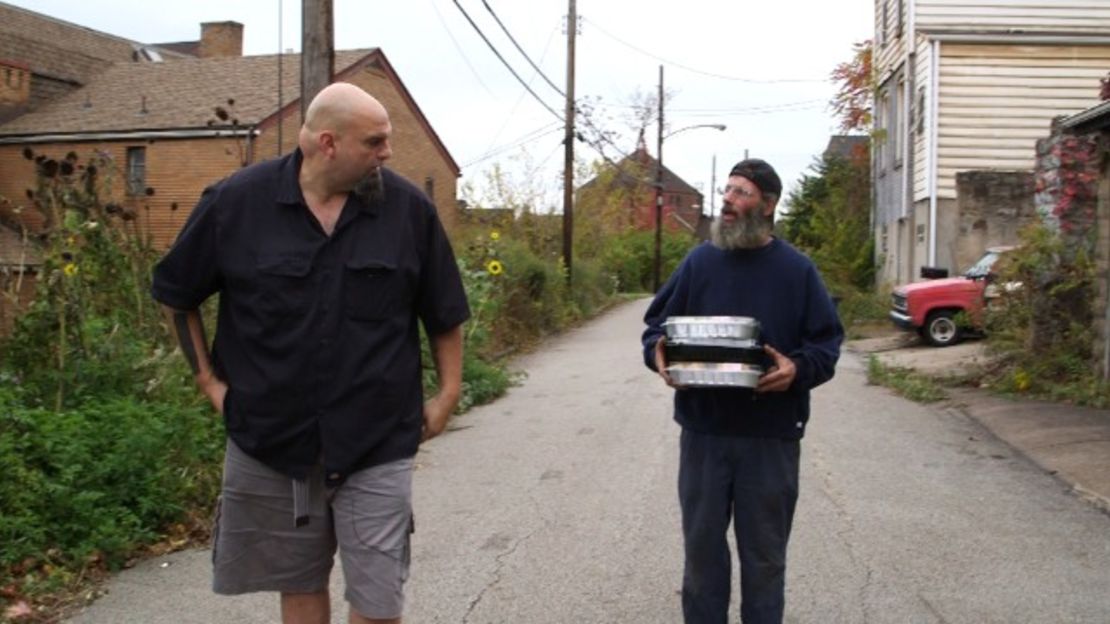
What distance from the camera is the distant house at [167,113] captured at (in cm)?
3081

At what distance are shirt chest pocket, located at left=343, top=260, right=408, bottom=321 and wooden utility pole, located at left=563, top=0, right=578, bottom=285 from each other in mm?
25762

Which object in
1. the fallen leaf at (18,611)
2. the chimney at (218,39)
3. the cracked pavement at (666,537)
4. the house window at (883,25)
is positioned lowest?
the fallen leaf at (18,611)

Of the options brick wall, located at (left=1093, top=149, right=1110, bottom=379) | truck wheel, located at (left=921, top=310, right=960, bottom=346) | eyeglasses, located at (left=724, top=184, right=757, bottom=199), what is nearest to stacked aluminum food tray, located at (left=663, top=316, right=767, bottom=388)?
eyeglasses, located at (left=724, top=184, right=757, bottom=199)

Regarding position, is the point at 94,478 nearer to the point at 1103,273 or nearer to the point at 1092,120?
the point at 1092,120

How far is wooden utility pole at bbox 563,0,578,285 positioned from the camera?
97.0 feet

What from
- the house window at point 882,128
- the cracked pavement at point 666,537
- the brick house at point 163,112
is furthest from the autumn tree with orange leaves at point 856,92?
the cracked pavement at point 666,537

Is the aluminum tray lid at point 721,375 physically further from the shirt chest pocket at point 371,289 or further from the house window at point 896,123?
the house window at point 896,123

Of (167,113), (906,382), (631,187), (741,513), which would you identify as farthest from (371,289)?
(631,187)

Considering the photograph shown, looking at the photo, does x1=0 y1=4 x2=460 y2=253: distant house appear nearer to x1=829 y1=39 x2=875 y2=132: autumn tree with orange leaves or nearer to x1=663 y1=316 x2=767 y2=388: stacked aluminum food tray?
x1=829 y1=39 x2=875 y2=132: autumn tree with orange leaves

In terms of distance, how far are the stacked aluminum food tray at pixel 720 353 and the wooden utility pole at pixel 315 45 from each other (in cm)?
673

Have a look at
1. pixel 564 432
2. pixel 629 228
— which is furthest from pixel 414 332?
pixel 629 228

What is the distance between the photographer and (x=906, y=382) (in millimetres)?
14297

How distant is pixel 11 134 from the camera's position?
3256 cm

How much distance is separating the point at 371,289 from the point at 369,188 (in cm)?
29
